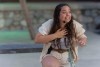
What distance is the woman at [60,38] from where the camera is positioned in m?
3.38

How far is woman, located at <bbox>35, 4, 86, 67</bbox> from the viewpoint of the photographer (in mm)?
Answer: 3377

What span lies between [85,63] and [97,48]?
4.23ft

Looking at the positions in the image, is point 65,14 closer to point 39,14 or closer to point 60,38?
point 60,38

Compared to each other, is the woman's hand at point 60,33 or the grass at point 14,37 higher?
the woman's hand at point 60,33

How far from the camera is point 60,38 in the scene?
3.39 metres

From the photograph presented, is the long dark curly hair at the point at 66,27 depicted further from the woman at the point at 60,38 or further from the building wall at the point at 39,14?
the building wall at the point at 39,14

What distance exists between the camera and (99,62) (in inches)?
220

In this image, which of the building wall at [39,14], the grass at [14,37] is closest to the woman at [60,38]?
the grass at [14,37]

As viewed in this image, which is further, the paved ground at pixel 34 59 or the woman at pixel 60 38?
the paved ground at pixel 34 59

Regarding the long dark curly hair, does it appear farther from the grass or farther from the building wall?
the building wall

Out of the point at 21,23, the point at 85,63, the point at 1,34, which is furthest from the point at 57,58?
the point at 21,23

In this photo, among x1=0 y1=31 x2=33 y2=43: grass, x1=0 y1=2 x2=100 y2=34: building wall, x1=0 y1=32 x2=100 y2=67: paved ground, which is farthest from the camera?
x1=0 y1=2 x2=100 y2=34: building wall

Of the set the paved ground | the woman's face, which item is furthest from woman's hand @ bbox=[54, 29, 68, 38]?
the paved ground

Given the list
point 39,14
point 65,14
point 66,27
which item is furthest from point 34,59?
point 39,14
